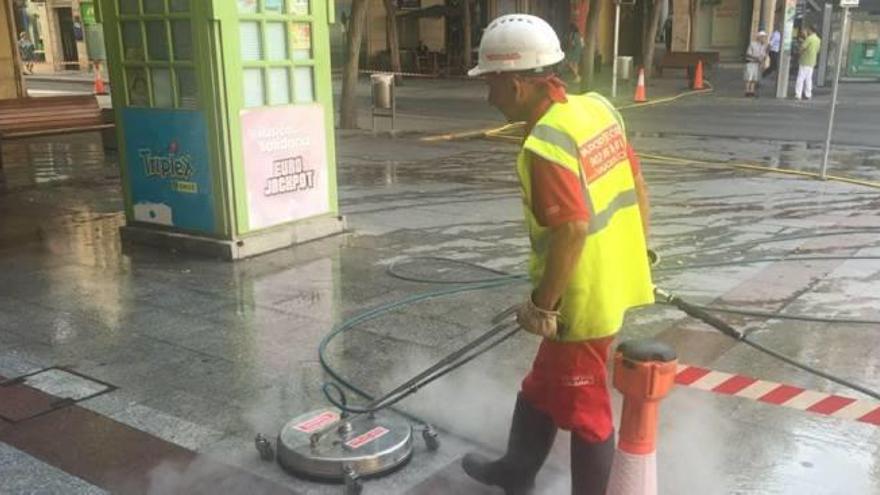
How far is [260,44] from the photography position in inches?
260

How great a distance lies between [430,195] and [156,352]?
496 centimetres

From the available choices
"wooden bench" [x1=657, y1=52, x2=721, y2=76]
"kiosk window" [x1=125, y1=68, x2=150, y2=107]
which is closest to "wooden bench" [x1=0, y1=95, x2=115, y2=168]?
"kiosk window" [x1=125, y1=68, x2=150, y2=107]

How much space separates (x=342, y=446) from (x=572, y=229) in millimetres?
1464

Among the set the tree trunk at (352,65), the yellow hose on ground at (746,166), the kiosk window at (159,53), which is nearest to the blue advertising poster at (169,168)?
the kiosk window at (159,53)

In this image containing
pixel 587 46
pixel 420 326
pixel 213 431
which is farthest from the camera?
pixel 587 46

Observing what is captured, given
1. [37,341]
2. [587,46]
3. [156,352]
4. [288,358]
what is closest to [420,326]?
[288,358]

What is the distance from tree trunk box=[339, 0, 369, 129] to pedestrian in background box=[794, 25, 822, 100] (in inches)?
425

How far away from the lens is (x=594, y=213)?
2.69 metres

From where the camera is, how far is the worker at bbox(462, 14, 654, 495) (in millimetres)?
2594

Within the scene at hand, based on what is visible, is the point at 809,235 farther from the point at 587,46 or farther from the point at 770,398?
the point at 587,46

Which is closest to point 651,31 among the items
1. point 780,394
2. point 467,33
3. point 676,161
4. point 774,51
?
point 774,51

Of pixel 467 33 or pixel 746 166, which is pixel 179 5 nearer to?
pixel 746 166

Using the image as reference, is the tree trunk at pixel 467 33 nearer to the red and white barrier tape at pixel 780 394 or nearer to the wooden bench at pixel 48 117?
the wooden bench at pixel 48 117

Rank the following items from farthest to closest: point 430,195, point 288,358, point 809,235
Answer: point 430,195
point 809,235
point 288,358
